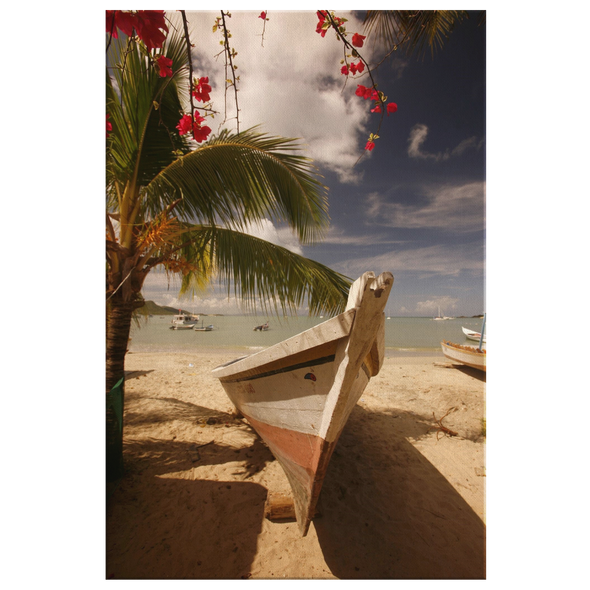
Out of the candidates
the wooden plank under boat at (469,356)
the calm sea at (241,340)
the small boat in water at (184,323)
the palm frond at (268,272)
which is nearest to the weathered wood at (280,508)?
the palm frond at (268,272)

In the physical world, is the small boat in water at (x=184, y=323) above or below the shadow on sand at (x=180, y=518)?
below

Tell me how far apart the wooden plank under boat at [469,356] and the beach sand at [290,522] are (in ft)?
13.2

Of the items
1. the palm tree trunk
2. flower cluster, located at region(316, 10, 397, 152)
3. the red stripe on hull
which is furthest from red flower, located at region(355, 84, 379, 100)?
the palm tree trunk

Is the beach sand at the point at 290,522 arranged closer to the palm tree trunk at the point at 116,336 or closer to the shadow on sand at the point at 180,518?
the shadow on sand at the point at 180,518

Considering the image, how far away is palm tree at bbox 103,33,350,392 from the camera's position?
2.36 metres

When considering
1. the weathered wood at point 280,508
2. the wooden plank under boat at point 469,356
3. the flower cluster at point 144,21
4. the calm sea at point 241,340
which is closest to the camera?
the flower cluster at point 144,21

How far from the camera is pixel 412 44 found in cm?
248

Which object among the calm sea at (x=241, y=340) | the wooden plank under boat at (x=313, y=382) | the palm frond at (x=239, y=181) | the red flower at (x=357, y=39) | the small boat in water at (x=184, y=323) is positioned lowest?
the calm sea at (x=241, y=340)

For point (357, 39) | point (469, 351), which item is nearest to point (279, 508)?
point (357, 39)

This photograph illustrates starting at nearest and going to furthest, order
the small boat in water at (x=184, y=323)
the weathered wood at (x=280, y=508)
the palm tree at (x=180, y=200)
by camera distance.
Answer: the weathered wood at (x=280, y=508) → the palm tree at (x=180, y=200) → the small boat in water at (x=184, y=323)

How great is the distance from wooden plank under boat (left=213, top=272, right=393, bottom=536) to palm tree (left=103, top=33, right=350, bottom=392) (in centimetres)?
117

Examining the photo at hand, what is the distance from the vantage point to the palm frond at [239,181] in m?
2.32
